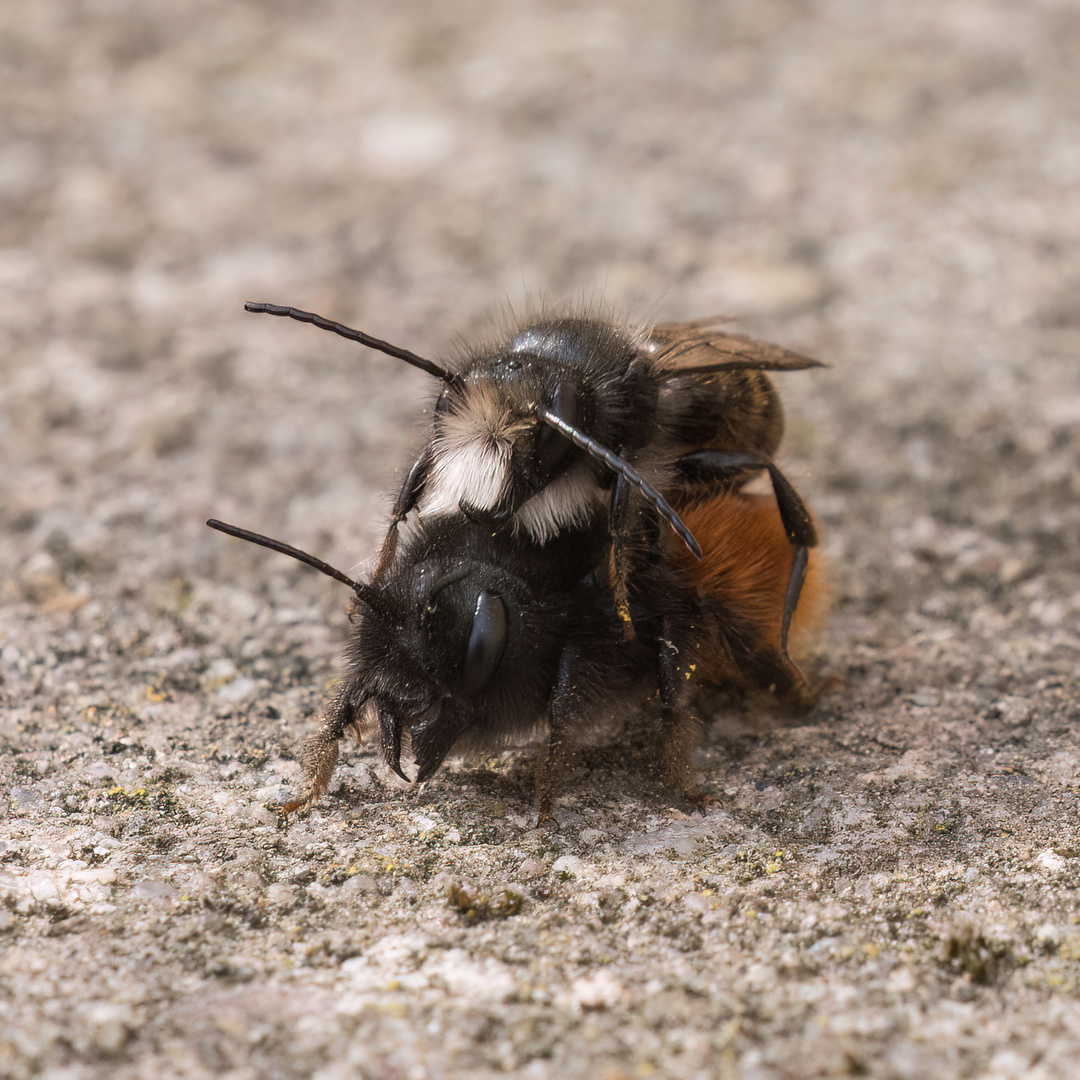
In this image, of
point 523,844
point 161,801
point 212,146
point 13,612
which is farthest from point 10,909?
point 212,146

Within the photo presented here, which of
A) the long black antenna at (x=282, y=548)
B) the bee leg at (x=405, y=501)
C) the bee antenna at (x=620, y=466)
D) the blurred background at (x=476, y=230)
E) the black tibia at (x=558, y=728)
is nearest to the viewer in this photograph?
the long black antenna at (x=282, y=548)

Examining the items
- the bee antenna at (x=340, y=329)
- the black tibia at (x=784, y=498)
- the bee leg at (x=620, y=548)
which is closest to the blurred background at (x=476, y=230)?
the bee antenna at (x=340, y=329)

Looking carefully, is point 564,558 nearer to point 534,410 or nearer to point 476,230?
point 534,410

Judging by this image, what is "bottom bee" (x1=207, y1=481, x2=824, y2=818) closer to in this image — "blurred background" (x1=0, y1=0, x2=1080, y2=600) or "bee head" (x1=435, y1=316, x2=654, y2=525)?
"bee head" (x1=435, y1=316, x2=654, y2=525)

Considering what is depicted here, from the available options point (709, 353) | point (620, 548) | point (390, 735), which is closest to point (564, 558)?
point (620, 548)

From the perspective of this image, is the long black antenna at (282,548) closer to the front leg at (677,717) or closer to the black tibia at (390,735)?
the black tibia at (390,735)

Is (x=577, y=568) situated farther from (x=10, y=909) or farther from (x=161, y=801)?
(x=10, y=909)

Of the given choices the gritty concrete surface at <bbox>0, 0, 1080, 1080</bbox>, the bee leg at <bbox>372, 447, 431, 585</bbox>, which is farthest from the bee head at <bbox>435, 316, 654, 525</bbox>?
the gritty concrete surface at <bbox>0, 0, 1080, 1080</bbox>
